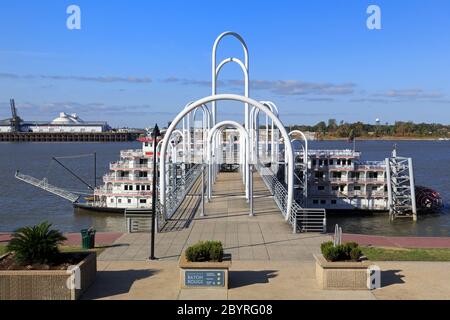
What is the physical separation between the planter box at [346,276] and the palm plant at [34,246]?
20.7ft

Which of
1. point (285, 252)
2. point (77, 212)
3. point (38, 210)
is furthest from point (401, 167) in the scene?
point (285, 252)

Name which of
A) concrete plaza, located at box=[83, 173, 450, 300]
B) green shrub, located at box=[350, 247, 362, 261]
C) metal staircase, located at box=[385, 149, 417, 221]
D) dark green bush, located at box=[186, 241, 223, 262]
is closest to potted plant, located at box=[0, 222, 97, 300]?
concrete plaza, located at box=[83, 173, 450, 300]

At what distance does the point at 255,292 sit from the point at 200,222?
10.4 meters

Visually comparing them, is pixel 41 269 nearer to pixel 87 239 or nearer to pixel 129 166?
pixel 87 239

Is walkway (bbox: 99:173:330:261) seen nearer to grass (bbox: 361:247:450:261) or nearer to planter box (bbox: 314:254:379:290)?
grass (bbox: 361:247:450:261)

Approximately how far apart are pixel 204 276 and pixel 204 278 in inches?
1.8

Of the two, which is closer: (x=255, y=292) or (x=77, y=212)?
(x=255, y=292)

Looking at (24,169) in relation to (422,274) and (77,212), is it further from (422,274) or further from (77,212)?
(422,274)

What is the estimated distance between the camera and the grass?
16203 mm

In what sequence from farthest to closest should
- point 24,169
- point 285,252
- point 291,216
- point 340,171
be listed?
point 24,169 < point 340,171 < point 291,216 < point 285,252

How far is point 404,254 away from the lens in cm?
1680

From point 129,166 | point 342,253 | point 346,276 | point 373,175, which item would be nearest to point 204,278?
point 346,276
